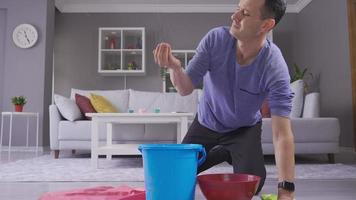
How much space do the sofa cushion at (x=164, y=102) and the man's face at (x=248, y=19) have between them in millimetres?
3321

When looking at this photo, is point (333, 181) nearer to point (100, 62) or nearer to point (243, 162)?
point (243, 162)

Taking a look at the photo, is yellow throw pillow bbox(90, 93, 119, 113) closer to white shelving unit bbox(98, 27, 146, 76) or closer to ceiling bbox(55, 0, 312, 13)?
white shelving unit bbox(98, 27, 146, 76)

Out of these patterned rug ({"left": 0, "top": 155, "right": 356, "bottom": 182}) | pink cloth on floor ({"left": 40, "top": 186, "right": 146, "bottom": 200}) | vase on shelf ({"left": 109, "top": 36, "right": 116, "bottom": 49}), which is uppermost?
vase on shelf ({"left": 109, "top": 36, "right": 116, "bottom": 49})

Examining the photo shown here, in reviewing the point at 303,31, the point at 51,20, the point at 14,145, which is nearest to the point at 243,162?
the point at 14,145

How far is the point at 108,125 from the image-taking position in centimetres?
360

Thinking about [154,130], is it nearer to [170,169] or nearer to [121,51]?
[121,51]

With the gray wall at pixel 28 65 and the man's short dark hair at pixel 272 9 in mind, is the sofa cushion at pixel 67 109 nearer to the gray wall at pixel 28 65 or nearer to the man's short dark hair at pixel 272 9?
the gray wall at pixel 28 65

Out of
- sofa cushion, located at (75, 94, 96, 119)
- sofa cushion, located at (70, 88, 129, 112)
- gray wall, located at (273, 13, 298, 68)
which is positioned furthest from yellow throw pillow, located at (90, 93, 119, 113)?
gray wall, located at (273, 13, 298, 68)

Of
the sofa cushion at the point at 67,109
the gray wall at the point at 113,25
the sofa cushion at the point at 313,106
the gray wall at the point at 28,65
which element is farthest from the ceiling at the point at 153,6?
the sofa cushion at the point at 313,106

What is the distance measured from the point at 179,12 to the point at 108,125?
360 cm

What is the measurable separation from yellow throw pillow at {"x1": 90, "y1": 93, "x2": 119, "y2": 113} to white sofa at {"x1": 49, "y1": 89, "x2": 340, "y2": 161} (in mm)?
230

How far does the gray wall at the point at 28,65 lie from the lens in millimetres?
5094

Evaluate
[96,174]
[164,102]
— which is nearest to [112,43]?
[164,102]

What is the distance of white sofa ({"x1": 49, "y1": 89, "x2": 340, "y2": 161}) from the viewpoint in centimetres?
340
